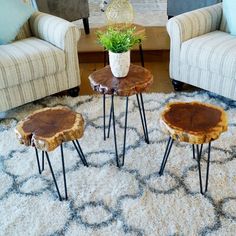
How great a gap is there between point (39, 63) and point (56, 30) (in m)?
0.28

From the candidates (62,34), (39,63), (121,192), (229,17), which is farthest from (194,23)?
(121,192)

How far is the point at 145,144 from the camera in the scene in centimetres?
200

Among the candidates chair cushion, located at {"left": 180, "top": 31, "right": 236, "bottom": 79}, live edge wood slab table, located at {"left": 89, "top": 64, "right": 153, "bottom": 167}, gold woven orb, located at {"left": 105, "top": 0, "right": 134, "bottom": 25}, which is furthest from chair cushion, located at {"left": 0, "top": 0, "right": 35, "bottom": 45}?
chair cushion, located at {"left": 180, "top": 31, "right": 236, "bottom": 79}

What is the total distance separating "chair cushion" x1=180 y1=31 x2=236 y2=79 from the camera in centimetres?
212

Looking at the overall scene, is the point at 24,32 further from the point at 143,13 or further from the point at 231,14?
the point at 143,13

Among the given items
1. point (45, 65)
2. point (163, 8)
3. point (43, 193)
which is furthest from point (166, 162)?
point (163, 8)

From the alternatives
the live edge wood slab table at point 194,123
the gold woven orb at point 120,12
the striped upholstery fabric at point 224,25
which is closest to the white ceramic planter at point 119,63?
the live edge wood slab table at point 194,123

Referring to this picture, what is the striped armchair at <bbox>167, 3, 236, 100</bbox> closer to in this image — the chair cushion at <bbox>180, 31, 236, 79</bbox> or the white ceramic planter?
the chair cushion at <bbox>180, 31, 236, 79</bbox>

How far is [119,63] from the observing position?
167 centimetres

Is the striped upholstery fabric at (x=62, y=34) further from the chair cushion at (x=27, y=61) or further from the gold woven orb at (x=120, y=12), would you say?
the gold woven orb at (x=120, y=12)

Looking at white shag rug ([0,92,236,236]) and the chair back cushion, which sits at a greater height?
the chair back cushion

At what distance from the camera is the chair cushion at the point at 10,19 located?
235cm

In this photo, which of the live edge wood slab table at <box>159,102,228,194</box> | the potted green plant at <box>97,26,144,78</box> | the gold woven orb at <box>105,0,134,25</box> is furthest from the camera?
the gold woven orb at <box>105,0,134,25</box>

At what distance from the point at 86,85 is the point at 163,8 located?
2265mm
